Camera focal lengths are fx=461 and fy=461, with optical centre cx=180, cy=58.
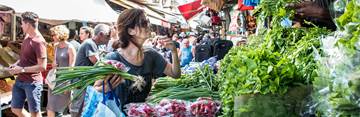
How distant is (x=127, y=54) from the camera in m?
3.73

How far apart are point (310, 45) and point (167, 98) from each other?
1330mm

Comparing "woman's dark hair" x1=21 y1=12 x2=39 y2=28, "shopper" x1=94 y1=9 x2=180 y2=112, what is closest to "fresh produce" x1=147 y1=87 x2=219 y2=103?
"shopper" x1=94 y1=9 x2=180 y2=112

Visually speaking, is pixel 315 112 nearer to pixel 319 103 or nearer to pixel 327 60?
pixel 319 103

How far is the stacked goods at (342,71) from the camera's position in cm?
169

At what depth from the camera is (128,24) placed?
3.73 metres

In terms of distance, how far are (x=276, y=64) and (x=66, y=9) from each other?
9.03 m

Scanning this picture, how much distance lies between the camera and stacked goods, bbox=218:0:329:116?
2.19 meters

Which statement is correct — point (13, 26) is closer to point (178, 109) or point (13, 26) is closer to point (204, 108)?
point (178, 109)

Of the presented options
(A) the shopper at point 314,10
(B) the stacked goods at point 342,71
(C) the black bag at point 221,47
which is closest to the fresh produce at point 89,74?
(A) the shopper at point 314,10

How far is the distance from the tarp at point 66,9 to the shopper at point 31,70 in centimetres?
234

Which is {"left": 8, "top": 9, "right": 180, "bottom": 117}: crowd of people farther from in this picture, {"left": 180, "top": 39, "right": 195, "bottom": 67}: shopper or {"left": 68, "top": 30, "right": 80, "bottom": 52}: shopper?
{"left": 180, "top": 39, "right": 195, "bottom": 67}: shopper

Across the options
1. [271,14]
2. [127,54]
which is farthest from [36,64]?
[271,14]

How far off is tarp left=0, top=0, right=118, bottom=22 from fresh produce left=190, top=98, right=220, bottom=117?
20.4ft

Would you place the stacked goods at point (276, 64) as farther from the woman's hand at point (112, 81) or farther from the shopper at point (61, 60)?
the shopper at point (61, 60)
